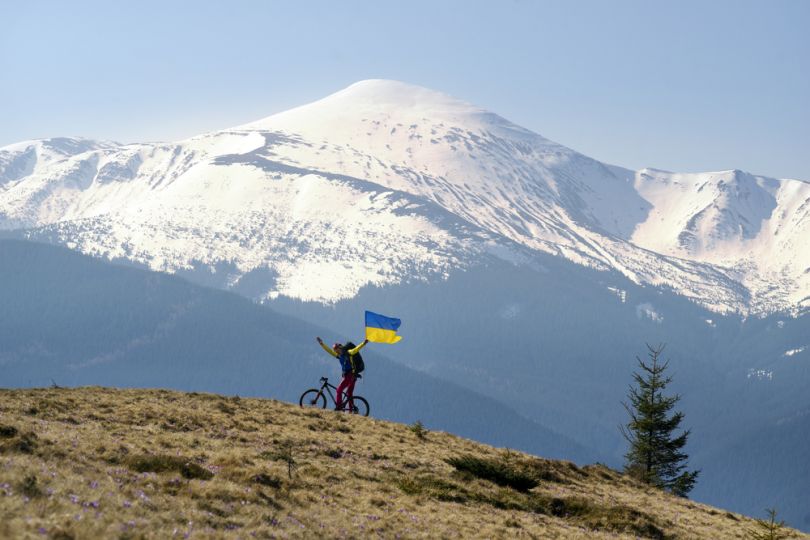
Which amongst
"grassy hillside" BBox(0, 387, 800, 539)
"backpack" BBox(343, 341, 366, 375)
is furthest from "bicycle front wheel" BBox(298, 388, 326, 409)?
"backpack" BBox(343, 341, 366, 375)

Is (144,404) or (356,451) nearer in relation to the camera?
(356,451)

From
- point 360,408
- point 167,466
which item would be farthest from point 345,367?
point 167,466

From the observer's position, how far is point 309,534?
63.2 feet

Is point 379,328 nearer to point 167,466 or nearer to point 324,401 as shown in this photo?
point 324,401

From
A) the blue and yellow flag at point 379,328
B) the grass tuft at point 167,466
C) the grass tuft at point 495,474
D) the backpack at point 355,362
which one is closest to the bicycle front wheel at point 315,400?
the backpack at point 355,362

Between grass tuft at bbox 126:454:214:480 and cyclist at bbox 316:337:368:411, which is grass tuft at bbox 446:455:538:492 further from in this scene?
grass tuft at bbox 126:454:214:480

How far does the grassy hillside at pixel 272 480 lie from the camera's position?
1808cm

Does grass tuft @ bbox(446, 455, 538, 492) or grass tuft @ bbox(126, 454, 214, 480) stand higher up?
grass tuft @ bbox(446, 455, 538, 492)

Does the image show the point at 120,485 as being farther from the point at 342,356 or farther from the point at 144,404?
the point at 342,356

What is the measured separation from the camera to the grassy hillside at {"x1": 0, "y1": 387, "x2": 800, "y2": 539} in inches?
712

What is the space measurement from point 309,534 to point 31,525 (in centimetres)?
605

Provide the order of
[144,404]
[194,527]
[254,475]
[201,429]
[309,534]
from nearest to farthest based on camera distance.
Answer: [194,527]
[309,534]
[254,475]
[201,429]
[144,404]

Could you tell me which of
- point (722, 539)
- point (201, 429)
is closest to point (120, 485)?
point (201, 429)

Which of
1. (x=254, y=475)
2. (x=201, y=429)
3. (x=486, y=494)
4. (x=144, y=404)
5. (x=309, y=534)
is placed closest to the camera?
(x=309, y=534)
